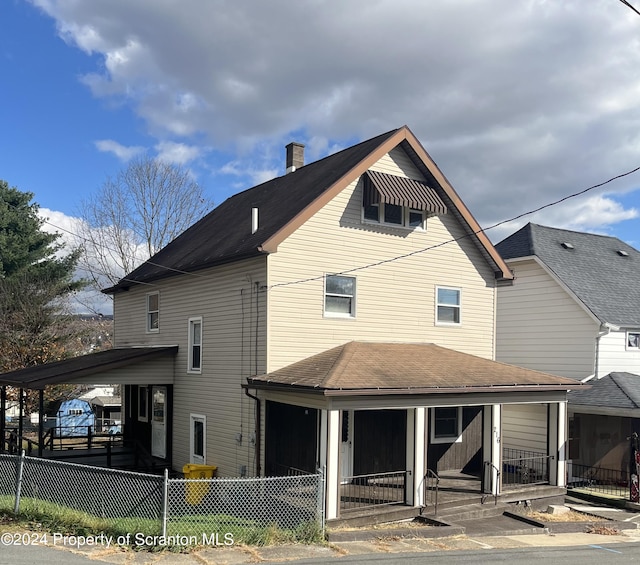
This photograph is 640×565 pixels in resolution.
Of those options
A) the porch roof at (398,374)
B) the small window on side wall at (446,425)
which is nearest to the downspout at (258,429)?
the porch roof at (398,374)

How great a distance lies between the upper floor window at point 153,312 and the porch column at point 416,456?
391 inches

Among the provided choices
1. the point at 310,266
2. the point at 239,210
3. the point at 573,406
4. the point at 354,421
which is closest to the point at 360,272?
the point at 310,266

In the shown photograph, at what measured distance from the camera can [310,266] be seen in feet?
54.0

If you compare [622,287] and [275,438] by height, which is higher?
[622,287]

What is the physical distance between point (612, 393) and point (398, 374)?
27.7 feet

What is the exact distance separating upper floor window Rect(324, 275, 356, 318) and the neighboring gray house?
25.5 ft

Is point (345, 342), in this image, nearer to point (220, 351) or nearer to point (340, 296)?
point (340, 296)

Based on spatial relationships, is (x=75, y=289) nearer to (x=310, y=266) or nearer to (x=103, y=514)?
(x=310, y=266)

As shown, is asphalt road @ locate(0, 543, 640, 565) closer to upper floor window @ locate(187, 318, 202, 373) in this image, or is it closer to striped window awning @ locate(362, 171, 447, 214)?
upper floor window @ locate(187, 318, 202, 373)

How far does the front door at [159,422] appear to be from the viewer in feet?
65.6

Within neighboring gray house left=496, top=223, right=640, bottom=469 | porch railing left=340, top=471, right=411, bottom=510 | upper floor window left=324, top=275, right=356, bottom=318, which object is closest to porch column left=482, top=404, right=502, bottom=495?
porch railing left=340, top=471, right=411, bottom=510

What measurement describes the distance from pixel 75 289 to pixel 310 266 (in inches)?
1150

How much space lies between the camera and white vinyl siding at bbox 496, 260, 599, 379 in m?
21.2

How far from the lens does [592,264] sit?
24422mm
